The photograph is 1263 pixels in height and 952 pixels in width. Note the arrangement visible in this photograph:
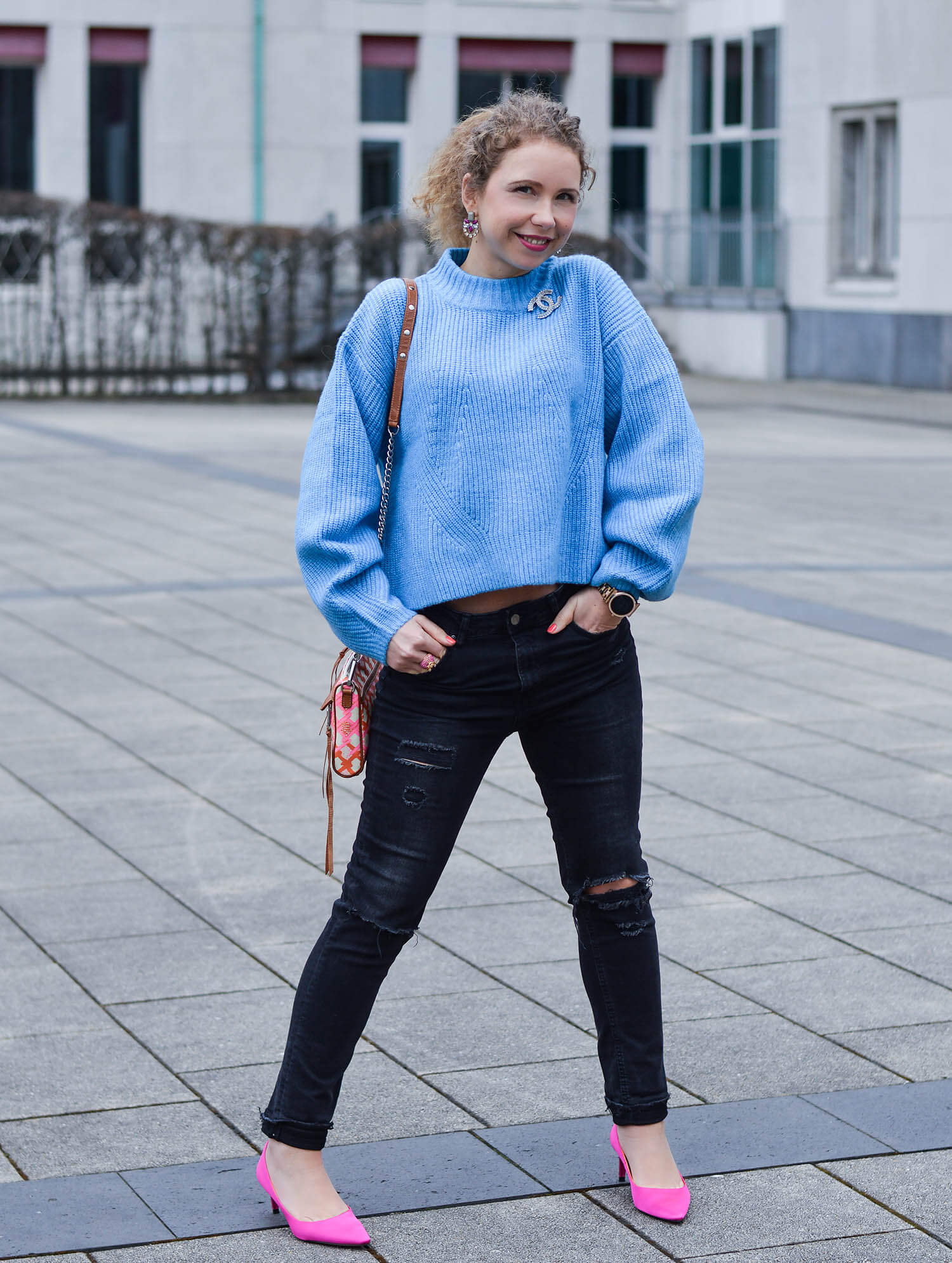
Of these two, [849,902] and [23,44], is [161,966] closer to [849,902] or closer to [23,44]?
[849,902]

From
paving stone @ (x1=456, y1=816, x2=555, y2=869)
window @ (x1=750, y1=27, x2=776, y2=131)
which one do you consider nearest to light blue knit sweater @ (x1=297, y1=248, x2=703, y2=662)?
paving stone @ (x1=456, y1=816, x2=555, y2=869)

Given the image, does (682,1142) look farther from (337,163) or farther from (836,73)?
(337,163)

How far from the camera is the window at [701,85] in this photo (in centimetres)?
3019

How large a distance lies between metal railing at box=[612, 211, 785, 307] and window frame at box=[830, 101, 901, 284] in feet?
2.86

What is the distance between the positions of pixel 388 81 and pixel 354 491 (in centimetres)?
2856

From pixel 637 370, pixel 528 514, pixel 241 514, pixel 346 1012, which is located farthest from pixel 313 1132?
pixel 241 514

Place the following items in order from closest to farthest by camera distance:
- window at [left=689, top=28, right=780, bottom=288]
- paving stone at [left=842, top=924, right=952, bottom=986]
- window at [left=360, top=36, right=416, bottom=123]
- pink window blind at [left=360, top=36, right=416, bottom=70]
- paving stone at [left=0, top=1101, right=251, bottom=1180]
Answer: paving stone at [left=0, top=1101, right=251, bottom=1180] → paving stone at [left=842, top=924, right=952, bottom=986] → window at [left=689, top=28, right=780, bottom=288] → pink window blind at [left=360, top=36, right=416, bottom=70] → window at [left=360, top=36, right=416, bottom=123]

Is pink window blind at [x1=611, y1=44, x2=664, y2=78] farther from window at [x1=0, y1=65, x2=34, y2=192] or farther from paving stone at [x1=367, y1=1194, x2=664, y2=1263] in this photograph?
paving stone at [x1=367, y1=1194, x2=664, y2=1263]

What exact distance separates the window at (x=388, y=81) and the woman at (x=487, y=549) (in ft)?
91.1

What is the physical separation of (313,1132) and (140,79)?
90.9ft

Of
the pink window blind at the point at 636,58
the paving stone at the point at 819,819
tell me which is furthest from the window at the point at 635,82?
the paving stone at the point at 819,819

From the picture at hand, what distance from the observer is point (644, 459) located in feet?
10.7

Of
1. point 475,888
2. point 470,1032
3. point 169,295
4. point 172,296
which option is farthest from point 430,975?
point 169,295

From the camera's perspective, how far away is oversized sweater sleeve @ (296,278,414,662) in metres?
3.14
